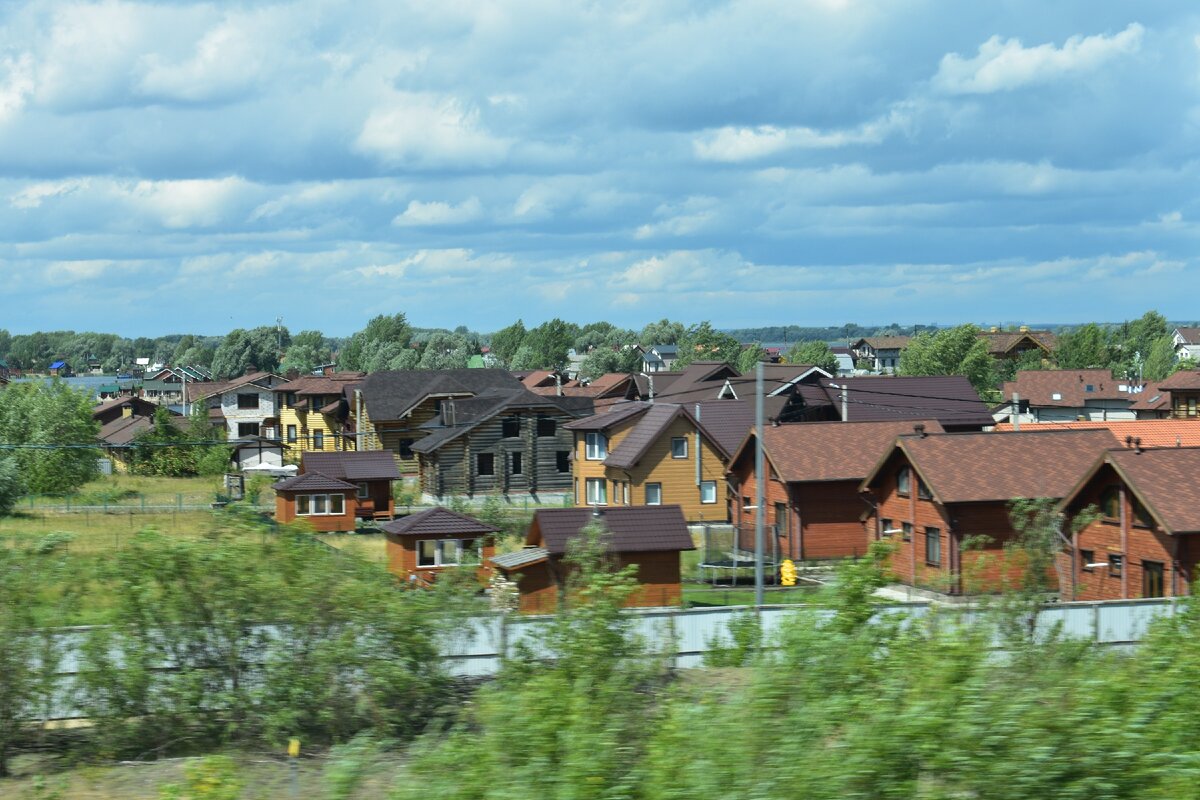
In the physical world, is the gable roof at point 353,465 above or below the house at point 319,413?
below

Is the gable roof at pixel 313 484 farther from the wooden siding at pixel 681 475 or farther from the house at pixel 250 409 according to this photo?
the house at pixel 250 409

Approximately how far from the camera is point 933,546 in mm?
33031

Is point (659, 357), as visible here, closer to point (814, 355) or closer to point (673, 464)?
point (814, 355)

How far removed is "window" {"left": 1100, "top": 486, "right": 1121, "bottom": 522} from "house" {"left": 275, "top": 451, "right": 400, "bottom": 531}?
28.2 metres

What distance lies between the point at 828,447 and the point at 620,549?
47.9 feet

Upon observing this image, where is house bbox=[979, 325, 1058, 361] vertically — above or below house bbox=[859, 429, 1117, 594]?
above

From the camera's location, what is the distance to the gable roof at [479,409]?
56.1 meters

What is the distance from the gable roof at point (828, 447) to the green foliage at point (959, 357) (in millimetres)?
61281

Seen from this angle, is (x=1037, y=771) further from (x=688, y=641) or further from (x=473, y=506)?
(x=473, y=506)

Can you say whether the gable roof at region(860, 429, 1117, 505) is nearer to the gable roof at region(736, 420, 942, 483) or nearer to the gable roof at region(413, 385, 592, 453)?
the gable roof at region(736, 420, 942, 483)

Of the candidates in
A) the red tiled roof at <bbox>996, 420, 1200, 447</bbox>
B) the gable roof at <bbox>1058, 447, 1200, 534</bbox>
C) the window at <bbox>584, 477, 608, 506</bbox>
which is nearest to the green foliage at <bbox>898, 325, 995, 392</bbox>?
the red tiled roof at <bbox>996, 420, 1200, 447</bbox>

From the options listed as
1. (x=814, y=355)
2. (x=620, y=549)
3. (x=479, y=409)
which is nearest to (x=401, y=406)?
(x=479, y=409)

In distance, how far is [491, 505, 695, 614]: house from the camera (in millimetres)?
26297

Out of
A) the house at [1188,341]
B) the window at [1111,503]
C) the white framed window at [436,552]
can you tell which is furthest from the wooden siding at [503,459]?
the house at [1188,341]
